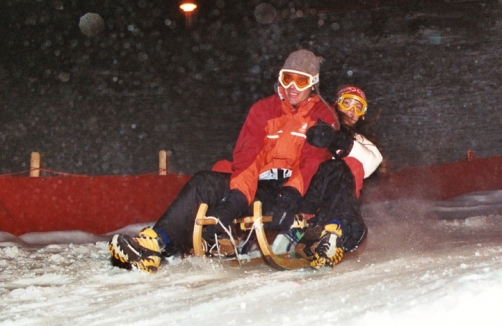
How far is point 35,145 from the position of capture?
11.8 meters

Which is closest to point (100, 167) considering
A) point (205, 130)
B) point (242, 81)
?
point (205, 130)

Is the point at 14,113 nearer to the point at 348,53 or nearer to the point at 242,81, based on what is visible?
the point at 242,81

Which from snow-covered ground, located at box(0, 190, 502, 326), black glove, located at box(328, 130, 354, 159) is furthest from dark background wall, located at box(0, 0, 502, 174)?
black glove, located at box(328, 130, 354, 159)

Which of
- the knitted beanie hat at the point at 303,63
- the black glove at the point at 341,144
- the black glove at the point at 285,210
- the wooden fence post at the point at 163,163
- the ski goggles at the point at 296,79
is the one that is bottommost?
the black glove at the point at 285,210

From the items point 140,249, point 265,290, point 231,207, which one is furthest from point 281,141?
point 265,290

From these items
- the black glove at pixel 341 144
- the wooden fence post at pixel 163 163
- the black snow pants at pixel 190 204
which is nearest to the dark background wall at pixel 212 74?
the wooden fence post at pixel 163 163

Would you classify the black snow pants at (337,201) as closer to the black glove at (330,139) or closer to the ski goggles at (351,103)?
the black glove at (330,139)

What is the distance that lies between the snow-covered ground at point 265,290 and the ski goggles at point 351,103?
2.68 ft

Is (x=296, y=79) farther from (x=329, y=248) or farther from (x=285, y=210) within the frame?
(x=329, y=248)

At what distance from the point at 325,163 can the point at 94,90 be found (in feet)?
30.1

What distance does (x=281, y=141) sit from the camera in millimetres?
3482

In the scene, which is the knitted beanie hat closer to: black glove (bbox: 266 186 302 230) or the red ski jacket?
the red ski jacket

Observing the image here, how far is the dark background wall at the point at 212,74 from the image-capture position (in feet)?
34.0

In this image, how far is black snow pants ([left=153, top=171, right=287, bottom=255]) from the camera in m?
3.18
